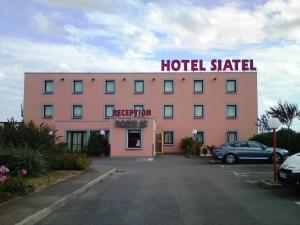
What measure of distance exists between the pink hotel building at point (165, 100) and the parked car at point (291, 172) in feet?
125

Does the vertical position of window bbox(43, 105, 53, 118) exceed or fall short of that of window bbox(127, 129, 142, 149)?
it exceeds it

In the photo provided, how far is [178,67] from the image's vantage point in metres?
52.7

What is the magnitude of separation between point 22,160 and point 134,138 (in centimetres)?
2540

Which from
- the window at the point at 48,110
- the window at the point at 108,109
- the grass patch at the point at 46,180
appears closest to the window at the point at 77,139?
the window at the point at 108,109

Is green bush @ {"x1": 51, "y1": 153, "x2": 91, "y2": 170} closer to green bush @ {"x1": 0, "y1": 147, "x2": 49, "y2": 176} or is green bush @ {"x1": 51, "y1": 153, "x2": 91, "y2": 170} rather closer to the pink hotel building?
green bush @ {"x1": 0, "y1": 147, "x2": 49, "y2": 176}

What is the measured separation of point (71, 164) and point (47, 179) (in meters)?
5.05

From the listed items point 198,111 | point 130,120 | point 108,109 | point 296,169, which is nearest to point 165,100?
point 198,111

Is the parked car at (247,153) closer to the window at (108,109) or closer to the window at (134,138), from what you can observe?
the window at (134,138)

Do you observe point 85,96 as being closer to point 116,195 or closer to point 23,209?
point 116,195

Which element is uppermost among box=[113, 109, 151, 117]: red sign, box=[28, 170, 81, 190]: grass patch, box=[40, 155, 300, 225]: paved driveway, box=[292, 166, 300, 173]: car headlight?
box=[113, 109, 151, 117]: red sign

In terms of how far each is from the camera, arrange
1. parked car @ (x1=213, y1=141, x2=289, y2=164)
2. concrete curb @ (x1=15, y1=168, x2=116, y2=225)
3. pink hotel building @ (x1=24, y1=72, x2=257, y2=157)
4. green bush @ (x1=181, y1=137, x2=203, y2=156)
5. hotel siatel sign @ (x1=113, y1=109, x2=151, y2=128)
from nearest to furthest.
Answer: concrete curb @ (x1=15, y1=168, x2=116, y2=225) < parked car @ (x1=213, y1=141, x2=289, y2=164) < hotel siatel sign @ (x1=113, y1=109, x2=151, y2=128) < green bush @ (x1=181, y1=137, x2=203, y2=156) < pink hotel building @ (x1=24, y1=72, x2=257, y2=157)

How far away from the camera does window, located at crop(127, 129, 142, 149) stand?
42656mm

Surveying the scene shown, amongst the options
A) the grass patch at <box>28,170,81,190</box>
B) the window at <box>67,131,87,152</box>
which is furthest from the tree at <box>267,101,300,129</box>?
the grass patch at <box>28,170,81,190</box>

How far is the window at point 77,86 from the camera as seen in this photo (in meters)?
52.8
